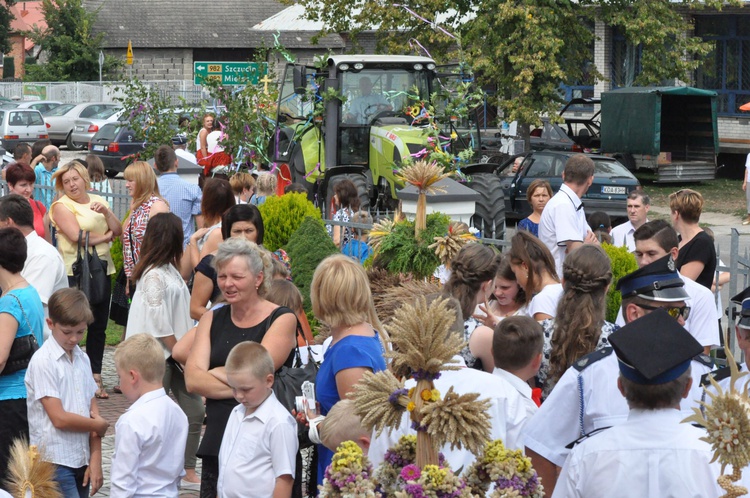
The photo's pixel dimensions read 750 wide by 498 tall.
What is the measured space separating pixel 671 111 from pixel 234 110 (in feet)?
57.9

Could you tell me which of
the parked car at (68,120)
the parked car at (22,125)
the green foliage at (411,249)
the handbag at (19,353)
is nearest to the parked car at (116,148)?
the parked car at (22,125)

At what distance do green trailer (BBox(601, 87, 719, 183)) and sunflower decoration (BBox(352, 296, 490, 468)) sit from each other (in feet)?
80.3

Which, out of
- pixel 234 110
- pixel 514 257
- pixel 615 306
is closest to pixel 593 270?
pixel 514 257

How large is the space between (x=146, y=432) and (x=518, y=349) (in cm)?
173

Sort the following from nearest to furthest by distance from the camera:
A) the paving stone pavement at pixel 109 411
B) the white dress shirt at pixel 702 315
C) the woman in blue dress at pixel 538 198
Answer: the white dress shirt at pixel 702 315 < the paving stone pavement at pixel 109 411 < the woman in blue dress at pixel 538 198

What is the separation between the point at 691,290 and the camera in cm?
594

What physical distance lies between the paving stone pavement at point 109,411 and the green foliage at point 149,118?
22.2 feet

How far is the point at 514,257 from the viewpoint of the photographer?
231 inches

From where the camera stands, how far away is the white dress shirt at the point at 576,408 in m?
4.06

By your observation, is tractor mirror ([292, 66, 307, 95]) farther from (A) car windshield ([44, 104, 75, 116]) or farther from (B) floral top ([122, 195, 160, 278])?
(A) car windshield ([44, 104, 75, 116])

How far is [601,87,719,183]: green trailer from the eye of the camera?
26.9m

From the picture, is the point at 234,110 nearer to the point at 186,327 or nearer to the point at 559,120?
the point at 186,327

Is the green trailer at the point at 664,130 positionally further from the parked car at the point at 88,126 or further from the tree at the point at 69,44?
the tree at the point at 69,44

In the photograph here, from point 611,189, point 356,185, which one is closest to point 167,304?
point 356,185
